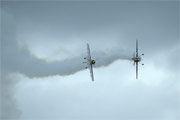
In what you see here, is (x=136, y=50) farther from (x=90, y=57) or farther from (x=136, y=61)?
(x=90, y=57)

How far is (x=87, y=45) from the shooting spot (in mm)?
90250

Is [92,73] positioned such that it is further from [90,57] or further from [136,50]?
[136,50]

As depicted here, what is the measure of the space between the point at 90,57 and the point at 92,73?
20.1 feet

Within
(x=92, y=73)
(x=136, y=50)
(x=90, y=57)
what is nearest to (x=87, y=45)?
(x=90, y=57)

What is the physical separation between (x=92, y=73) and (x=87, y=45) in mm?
10762

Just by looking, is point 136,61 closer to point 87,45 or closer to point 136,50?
point 136,50

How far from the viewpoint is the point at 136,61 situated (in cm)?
9225

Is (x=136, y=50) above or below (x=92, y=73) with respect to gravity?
above

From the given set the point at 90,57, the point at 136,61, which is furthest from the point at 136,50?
the point at 90,57

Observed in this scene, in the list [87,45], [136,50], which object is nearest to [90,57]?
[87,45]

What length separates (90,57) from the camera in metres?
91.4

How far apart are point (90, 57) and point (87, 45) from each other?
4.68m

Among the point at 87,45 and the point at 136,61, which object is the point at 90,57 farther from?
the point at 136,61

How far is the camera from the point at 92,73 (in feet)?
303
